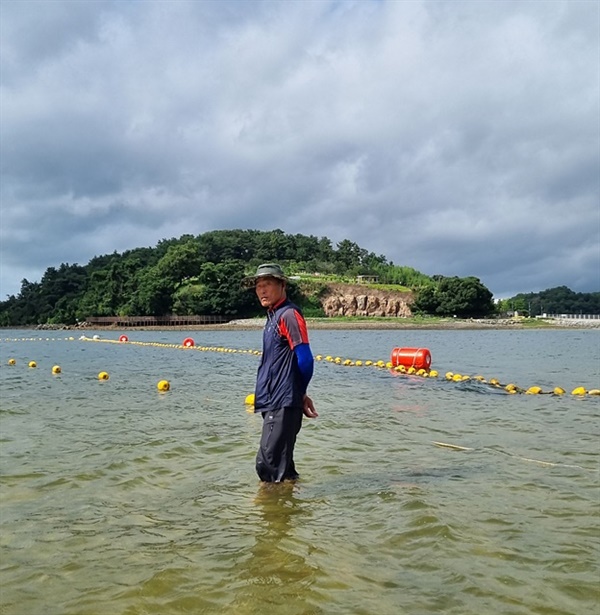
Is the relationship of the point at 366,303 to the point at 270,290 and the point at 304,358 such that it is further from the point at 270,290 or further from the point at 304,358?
the point at 304,358

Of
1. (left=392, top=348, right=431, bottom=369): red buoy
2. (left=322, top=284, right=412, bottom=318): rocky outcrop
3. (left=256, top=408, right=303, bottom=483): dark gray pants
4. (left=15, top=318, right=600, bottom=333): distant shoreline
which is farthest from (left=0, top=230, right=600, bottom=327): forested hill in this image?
(left=256, top=408, right=303, bottom=483): dark gray pants

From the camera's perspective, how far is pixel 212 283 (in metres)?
111

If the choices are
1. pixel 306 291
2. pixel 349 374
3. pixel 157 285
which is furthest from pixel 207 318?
pixel 349 374

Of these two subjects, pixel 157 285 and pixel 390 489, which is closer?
pixel 390 489

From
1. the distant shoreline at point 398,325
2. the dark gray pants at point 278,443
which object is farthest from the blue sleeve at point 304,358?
the distant shoreline at point 398,325

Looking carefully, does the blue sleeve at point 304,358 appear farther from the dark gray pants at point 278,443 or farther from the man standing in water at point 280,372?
the dark gray pants at point 278,443

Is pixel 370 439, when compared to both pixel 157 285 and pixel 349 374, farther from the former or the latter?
pixel 157 285

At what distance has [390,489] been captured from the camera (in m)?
6.73

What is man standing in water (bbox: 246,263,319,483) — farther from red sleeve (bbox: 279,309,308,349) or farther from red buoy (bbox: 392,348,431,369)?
red buoy (bbox: 392,348,431,369)

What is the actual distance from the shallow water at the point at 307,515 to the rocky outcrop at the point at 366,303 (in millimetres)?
109304

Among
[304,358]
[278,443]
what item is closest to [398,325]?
[278,443]

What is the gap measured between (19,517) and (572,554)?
5.11 metres

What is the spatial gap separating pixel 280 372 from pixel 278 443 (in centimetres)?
76

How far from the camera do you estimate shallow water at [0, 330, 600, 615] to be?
4.05m
